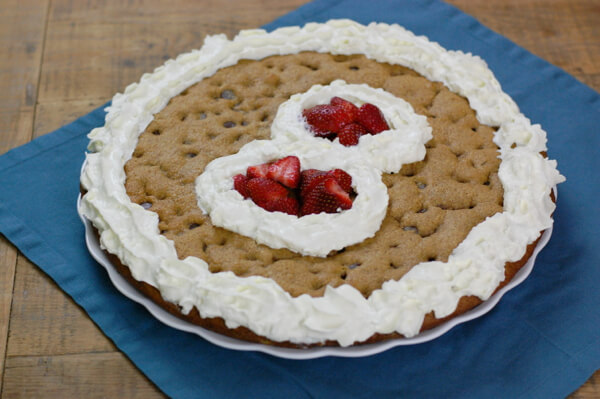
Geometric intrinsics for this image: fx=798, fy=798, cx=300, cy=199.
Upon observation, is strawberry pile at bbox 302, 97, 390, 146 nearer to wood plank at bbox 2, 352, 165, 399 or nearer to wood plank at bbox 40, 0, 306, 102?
wood plank at bbox 2, 352, 165, 399

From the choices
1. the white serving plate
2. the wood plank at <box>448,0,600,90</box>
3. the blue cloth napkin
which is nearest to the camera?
the white serving plate

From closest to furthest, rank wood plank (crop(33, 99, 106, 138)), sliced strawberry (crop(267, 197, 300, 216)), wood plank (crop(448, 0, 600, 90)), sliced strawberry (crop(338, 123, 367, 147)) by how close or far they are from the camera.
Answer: sliced strawberry (crop(267, 197, 300, 216)) < sliced strawberry (crop(338, 123, 367, 147)) < wood plank (crop(33, 99, 106, 138)) < wood plank (crop(448, 0, 600, 90))

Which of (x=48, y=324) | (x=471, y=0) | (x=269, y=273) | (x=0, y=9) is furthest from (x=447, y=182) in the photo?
(x=0, y=9)

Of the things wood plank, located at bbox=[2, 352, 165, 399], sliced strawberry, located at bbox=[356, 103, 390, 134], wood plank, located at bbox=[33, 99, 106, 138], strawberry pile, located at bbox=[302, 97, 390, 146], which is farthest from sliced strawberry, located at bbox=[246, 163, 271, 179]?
wood plank, located at bbox=[33, 99, 106, 138]

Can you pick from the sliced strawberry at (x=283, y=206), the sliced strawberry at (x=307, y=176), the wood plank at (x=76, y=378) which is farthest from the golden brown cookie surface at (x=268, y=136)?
the wood plank at (x=76, y=378)

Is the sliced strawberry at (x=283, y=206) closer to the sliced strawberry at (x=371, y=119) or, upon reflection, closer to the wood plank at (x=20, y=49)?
the sliced strawberry at (x=371, y=119)

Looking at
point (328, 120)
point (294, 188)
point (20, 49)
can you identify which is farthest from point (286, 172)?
point (20, 49)
